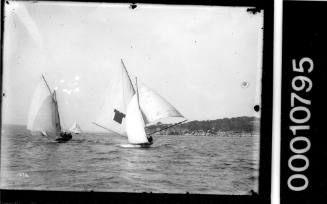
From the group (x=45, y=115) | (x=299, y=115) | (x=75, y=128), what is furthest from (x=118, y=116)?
(x=299, y=115)

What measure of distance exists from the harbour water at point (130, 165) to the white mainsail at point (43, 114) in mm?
38

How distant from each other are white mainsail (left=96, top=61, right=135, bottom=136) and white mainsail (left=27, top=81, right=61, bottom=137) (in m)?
0.17

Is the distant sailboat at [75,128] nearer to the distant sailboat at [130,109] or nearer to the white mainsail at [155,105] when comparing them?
the distant sailboat at [130,109]

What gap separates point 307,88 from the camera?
58.4 inches

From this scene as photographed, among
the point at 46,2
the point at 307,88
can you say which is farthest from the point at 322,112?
the point at 46,2

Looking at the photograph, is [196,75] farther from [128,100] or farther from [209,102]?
[128,100]

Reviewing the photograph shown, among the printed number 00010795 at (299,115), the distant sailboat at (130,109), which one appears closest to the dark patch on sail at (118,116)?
the distant sailboat at (130,109)

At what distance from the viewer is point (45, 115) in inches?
59.8

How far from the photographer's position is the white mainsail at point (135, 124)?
4.95 ft

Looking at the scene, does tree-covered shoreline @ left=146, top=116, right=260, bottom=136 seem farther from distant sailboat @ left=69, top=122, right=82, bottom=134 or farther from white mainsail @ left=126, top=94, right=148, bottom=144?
distant sailboat @ left=69, top=122, right=82, bottom=134

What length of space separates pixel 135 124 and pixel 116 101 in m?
0.11

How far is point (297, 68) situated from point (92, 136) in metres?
0.81

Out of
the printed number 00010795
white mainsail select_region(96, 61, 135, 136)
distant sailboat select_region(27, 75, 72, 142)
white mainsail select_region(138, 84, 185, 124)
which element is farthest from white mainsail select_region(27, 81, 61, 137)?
the printed number 00010795

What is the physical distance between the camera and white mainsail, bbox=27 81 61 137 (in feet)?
4.92
